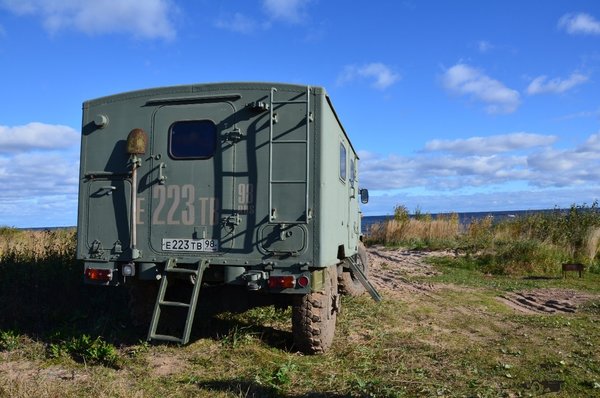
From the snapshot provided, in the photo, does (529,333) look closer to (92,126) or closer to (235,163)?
(235,163)

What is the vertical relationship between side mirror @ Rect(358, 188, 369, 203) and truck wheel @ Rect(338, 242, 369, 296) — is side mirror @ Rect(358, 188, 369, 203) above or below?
above

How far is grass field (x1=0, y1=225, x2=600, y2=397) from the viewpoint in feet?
16.4

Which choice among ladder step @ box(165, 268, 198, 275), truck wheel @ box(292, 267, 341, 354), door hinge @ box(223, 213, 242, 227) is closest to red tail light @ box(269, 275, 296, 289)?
truck wheel @ box(292, 267, 341, 354)

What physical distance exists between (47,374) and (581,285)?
11985mm

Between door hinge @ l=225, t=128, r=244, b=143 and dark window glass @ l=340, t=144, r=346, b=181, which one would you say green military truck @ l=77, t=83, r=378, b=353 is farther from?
dark window glass @ l=340, t=144, r=346, b=181

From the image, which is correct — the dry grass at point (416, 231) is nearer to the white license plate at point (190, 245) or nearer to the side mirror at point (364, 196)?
the side mirror at point (364, 196)

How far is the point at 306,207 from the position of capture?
5.70 meters

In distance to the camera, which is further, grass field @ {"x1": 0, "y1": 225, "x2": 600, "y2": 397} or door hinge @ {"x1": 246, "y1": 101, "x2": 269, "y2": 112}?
door hinge @ {"x1": 246, "y1": 101, "x2": 269, "y2": 112}

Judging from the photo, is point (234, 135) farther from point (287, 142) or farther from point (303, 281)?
point (303, 281)

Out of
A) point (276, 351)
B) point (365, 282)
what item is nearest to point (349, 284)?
point (365, 282)

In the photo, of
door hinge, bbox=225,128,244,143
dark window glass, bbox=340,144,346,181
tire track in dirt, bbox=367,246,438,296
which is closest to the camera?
door hinge, bbox=225,128,244,143

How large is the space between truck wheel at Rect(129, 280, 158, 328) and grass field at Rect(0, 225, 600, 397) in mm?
202

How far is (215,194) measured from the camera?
19.6ft

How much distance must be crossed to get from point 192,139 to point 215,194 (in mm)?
715
